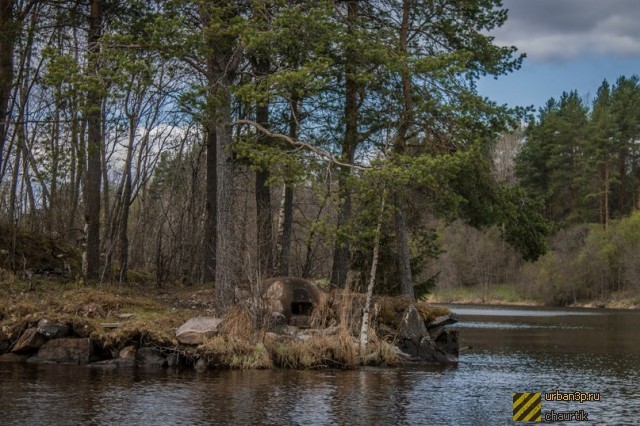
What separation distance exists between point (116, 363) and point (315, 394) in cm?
538

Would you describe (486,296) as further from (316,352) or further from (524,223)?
(316,352)

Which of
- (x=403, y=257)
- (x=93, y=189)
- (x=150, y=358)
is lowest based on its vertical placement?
(x=150, y=358)

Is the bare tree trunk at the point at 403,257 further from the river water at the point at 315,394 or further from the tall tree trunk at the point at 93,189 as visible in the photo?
the tall tree trunk at the point at 93,189

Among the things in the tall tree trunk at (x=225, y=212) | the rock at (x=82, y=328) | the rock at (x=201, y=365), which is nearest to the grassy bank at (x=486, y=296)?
the tall tree trunk at (x=225, y=212)

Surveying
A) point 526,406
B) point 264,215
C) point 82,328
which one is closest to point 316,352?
point 82,328

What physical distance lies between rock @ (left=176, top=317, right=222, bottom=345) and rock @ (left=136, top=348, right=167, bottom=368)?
1.87 feet

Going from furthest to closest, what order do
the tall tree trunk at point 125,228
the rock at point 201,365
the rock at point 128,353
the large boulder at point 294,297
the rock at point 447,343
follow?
the tall tree trunk at point 125,228 < the rock at point 447,343 < the large boulder at point 294,297 < the rock at point 128,353 < the rock at point 201,365

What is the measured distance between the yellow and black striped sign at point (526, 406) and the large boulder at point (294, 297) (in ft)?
27.1

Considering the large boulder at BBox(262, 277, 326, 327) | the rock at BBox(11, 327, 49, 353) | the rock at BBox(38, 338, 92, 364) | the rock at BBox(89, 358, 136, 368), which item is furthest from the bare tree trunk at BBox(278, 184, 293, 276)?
the rock at BBox(11, 327, 49, 353)

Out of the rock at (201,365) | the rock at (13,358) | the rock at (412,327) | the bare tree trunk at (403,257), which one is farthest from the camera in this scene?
the bare tree trunk at (403,257)

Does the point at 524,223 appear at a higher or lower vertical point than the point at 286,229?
higher

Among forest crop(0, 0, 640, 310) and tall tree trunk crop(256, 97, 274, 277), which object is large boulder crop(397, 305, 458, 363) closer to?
forest crop(0, 0, 640, 310)

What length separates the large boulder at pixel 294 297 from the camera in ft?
62.5

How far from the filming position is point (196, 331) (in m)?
17.1
